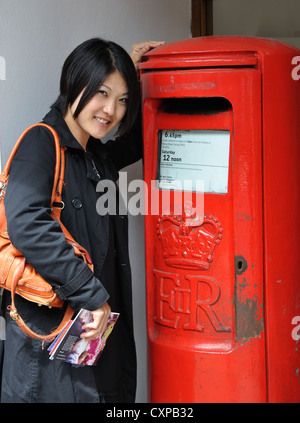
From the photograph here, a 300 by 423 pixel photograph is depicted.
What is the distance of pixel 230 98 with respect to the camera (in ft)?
6.38

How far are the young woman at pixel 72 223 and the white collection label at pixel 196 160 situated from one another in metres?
0.18

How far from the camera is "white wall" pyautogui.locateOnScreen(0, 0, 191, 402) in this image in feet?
6.93

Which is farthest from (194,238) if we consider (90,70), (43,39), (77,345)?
(43,39)

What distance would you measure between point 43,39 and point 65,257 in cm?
93

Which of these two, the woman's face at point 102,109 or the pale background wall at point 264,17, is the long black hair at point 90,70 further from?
the pale background wall at point 264,17

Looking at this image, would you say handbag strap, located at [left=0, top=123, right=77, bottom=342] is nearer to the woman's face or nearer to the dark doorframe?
the woman's face

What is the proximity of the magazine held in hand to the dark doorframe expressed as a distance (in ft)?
6.48

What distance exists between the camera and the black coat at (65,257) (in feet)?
5.81

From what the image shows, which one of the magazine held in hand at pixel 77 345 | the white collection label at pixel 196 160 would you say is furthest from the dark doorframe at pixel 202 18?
the magazine held in hand at pixel 77 345

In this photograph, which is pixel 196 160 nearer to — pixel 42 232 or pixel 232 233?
pixel 232 233

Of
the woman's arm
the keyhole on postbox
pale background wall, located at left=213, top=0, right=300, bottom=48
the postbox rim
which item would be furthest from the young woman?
pale background wall, located at left=213, top=0, right=300, bottom=48

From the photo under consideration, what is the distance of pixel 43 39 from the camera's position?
227cm

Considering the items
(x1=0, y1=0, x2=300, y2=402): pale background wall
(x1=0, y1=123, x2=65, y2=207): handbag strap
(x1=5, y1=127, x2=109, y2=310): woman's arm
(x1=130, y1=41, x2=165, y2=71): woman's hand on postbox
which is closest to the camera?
(x1=5, y1=127, x2=109, y2=310): woman's arm

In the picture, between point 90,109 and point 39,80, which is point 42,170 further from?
point 39,80
